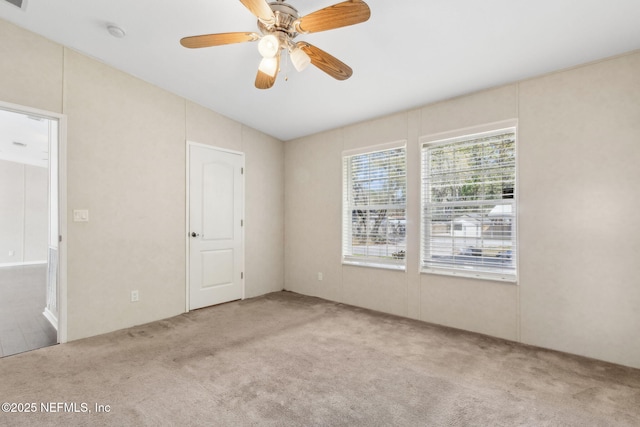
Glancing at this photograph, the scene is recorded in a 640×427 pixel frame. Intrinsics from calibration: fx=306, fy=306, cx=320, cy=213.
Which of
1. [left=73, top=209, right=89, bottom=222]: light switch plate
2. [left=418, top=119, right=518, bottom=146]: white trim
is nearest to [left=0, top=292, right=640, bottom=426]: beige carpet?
[left=73, top=209, right=89, bottom=222]: light switch plate

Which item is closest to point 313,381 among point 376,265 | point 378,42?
point 376,265

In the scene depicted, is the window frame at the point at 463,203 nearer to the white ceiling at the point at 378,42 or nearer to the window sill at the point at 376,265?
the window sill at the point at 376,265

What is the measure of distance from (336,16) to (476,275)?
2.89 metres

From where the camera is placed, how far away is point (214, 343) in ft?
9.93

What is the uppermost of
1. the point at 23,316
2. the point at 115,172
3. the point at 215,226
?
the point at 115,172

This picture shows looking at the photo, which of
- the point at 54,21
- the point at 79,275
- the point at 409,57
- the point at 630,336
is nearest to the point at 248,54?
the point at 409,57

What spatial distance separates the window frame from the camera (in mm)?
3074

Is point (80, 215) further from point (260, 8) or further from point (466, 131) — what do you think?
point (466, 131)

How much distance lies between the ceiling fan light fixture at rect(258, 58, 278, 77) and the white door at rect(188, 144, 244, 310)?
2.41m

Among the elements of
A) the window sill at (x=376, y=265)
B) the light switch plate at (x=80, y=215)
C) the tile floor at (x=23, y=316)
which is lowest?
the tile floor at (x=23, y=316)

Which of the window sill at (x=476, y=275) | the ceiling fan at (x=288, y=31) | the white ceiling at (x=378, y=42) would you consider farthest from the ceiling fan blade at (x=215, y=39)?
the window sill at (x=476, y=275)

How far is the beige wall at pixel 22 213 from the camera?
7.81 meters

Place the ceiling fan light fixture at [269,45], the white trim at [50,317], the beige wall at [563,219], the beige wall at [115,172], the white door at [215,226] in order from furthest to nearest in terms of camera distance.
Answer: the white door at [215,226] → the white trim at [50,317] → the beige wall at [115,172] → the beige wall at [563,219] → the ceiling fan light fixture at [269,45]

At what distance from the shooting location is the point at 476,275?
3324 mm
